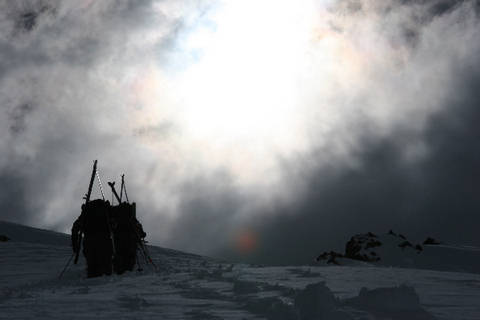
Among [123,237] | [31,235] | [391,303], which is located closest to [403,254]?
[31,235]

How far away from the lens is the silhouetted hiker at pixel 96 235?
501 inches

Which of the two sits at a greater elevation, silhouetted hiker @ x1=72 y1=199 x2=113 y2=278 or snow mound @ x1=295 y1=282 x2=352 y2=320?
silhouetted hiker @ x1=72 y1=199 x2=113 y2=278

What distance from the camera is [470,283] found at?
786cm

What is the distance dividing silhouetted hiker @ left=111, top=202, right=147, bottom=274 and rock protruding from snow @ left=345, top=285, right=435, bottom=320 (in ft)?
31.4

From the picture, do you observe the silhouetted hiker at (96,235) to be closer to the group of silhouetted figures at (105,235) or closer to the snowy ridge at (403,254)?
the group of silhouetted figures at (105,235)

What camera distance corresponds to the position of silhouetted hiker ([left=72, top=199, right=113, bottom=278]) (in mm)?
12719

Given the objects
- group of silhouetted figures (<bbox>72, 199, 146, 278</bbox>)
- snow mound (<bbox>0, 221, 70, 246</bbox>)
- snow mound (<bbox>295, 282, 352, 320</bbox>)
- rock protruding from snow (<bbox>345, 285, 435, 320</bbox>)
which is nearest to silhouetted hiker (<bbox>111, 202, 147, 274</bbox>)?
group of silhouetted figures (<bbox>72, 199, 146, 278</bbox>)

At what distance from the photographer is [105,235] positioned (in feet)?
43.0

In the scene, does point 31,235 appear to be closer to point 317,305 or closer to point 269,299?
point 269,299

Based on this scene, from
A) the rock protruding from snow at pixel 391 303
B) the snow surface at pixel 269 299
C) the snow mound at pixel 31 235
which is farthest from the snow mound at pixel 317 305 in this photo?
the snow mound at pixel 31 235

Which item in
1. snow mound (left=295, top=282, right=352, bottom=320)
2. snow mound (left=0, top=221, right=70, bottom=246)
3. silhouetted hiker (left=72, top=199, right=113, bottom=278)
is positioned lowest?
snow mound (left=295, top=282, right=352, bottom=320)

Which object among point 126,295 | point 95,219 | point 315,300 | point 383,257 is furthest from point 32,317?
point 383,257

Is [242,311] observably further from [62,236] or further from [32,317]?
[62,236]

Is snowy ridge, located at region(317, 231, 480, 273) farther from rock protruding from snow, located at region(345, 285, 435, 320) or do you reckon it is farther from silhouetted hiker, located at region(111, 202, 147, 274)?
rock protruding from snow, located at region(345, 285, 435, 320)
